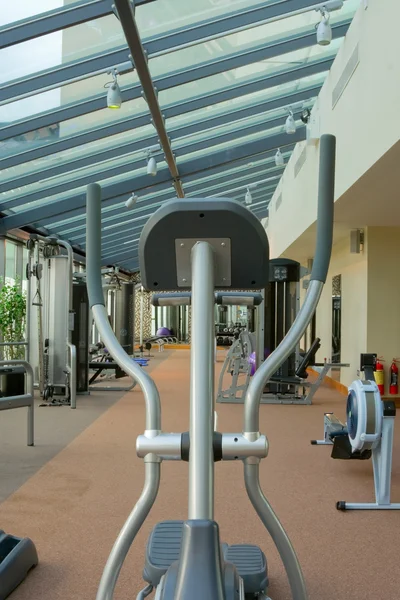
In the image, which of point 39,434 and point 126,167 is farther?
point 126,167

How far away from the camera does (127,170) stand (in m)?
8.52

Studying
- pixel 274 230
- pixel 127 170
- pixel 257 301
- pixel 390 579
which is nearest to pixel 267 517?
pixel 257 301

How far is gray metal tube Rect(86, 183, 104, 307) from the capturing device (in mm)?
1470

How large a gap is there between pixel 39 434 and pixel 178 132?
4.12 m

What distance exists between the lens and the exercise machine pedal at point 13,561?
222cm

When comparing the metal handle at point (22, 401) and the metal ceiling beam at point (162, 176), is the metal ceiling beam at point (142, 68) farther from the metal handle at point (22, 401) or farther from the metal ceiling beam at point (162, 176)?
the metal handle at point (22, 401)

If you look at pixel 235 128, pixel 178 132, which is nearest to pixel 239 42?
pixel 178 132

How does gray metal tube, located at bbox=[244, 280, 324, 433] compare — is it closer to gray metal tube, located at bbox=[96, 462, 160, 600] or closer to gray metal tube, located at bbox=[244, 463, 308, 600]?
gray metal tube, located at bbox=[244, 463, 308, 600]

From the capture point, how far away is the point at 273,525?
1.30 metres

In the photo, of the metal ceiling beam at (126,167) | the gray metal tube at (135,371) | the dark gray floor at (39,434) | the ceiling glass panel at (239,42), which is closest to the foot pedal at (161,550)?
the gray metal tube at (135,371)

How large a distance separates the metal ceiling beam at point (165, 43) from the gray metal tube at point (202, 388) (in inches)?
176

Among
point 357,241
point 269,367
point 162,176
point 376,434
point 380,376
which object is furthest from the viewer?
point 162,176

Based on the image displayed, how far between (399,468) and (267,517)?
3176 millimetres

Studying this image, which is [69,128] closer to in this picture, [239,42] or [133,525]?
[239,42]
